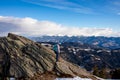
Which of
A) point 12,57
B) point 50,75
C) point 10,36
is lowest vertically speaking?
point 50,75

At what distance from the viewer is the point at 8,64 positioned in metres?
39.7

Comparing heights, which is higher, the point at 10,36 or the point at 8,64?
the point at 10,36

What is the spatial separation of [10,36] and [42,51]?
781 centimetres

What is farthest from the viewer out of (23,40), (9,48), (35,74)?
(23,40)

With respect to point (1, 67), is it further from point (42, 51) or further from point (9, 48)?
point (42, 51)

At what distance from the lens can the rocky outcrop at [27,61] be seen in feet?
127

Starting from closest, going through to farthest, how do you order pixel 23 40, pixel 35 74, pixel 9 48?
pixel 35 74, pixel 9 48, pixel 23 40

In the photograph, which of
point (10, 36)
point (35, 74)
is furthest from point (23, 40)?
point (35, 74)

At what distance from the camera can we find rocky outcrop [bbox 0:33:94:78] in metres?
38.8

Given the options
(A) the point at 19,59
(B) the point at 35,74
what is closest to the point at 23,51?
(A) the point at 19,59

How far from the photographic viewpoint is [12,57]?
3984cm

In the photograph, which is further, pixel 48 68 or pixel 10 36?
pixel 10 36

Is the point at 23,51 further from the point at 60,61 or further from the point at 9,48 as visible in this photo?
the point at 60,61

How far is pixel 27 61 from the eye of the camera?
Answer: 3991 centimetres
